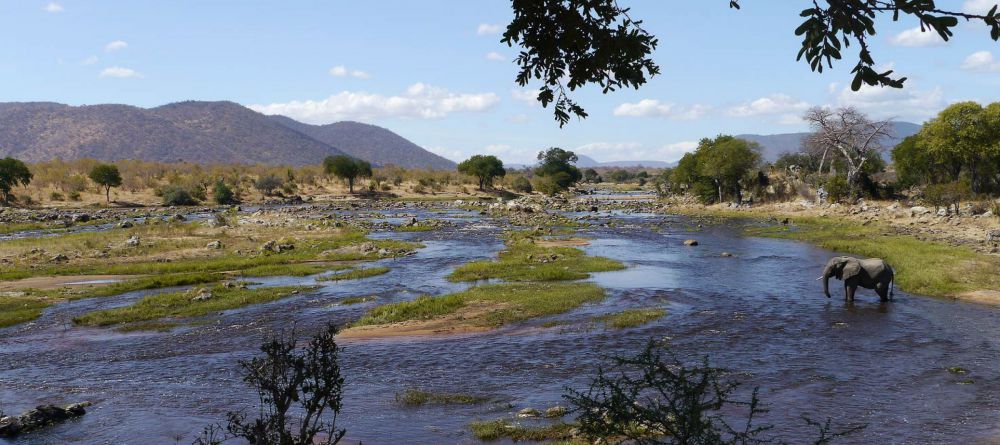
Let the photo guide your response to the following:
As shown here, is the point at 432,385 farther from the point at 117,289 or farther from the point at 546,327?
the point at 117,289

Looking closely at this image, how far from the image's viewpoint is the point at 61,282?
97.2 feet

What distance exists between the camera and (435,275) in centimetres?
3142

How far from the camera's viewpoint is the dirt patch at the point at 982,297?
22166mm

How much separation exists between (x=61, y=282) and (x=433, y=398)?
24466 millimetres

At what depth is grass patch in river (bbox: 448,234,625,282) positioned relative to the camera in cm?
3002

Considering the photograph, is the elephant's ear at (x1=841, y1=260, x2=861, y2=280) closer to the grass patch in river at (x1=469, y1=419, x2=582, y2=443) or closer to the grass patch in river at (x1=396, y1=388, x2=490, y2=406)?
the grass patch in river at (x1=396, y1=388, x2=490, y2=406)

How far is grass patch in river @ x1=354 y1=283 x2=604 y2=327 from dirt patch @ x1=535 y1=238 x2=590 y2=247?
15717mm

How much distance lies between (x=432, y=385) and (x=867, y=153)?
2856 inches

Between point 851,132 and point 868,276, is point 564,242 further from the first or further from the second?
point 851,132

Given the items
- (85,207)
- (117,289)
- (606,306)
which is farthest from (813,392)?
(85,207)

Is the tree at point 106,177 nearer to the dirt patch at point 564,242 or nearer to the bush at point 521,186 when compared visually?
the bush at point 521,186

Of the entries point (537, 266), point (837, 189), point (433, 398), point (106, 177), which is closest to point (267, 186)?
point (106, 177)

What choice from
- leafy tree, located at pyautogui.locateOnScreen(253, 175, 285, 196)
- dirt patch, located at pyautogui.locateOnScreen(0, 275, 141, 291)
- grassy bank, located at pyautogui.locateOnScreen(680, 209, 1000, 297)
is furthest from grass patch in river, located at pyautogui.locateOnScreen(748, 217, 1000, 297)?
leafy tree, located at pyautogui.locateOnScreen(253, 175, 285, 196)

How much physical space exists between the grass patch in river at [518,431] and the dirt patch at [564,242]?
101 ft
